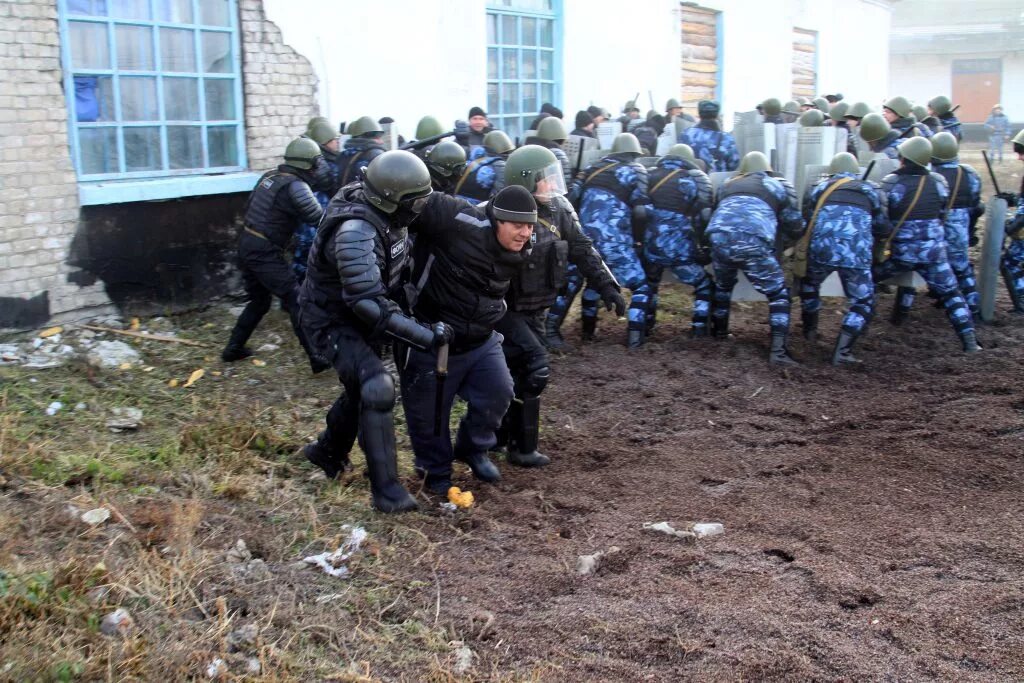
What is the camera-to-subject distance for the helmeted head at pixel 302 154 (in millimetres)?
7402

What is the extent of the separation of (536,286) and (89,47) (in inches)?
176

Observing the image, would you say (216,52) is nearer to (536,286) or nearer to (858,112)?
(536,286)

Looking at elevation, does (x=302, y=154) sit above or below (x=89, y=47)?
below

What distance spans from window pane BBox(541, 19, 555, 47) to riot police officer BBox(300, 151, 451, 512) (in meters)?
9.08

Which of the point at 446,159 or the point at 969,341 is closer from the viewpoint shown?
the point at 446,159

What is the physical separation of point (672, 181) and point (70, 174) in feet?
15.4

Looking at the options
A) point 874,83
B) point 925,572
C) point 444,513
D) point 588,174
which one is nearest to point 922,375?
point 588,174

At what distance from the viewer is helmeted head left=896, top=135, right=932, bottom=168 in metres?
8.07

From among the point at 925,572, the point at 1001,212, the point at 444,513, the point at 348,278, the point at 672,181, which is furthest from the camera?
the point at 1001,212

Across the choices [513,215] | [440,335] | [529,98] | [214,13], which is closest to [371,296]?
[440,335]

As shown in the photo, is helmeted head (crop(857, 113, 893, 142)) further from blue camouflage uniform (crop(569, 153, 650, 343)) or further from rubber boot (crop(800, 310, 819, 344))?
blue camouflage uniform (crop(569, 153, 650, 343))

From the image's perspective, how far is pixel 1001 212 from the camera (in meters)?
8.94

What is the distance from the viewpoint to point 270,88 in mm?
9234

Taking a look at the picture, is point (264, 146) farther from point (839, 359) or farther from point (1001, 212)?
point (1001, 212)
